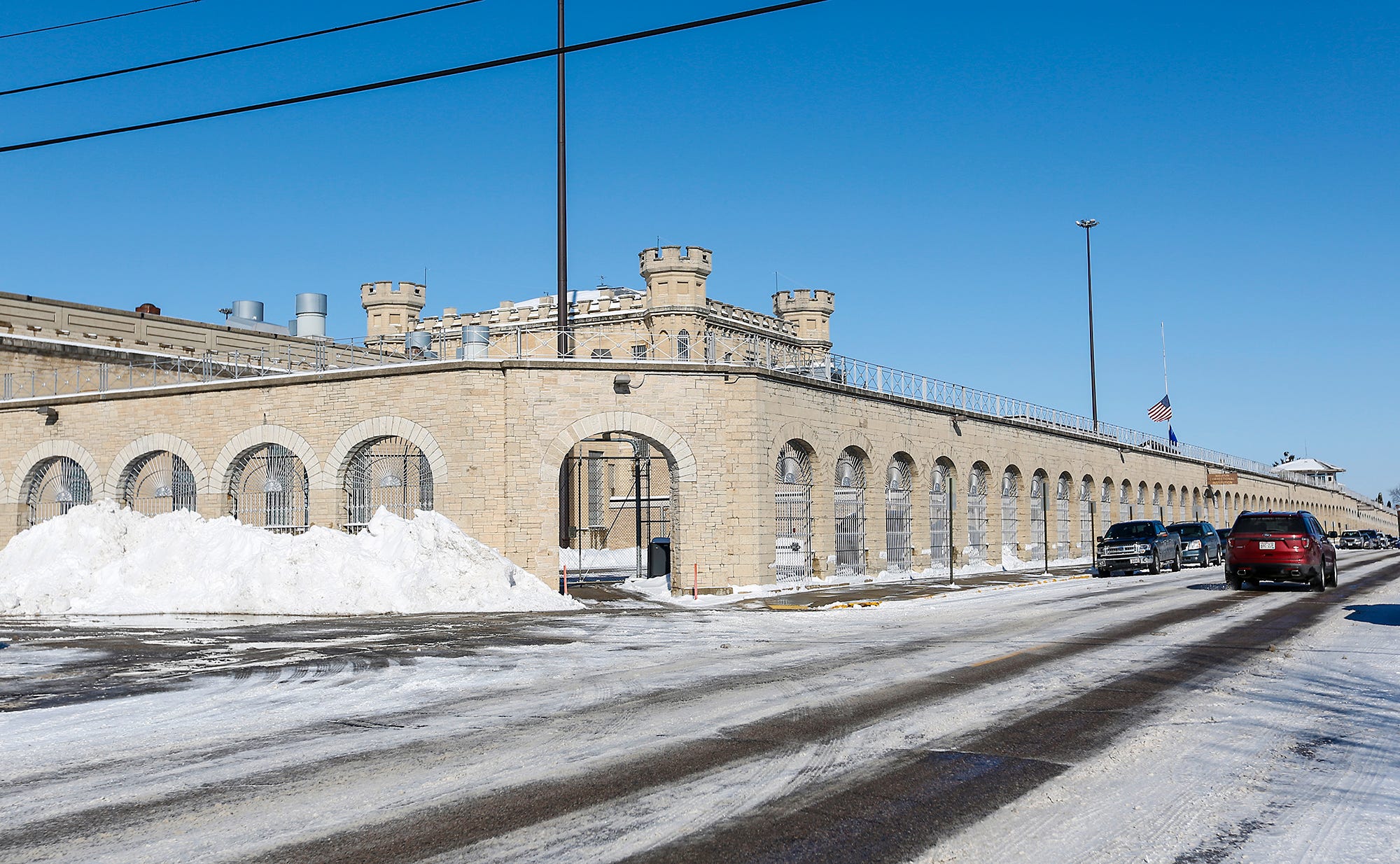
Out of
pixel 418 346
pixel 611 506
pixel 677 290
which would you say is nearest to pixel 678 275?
pixel 677 290

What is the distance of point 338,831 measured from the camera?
5.87 m

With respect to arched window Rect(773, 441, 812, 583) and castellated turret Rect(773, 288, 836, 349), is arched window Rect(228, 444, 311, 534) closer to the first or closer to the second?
arched window Rect(773, 441, 812, 583)

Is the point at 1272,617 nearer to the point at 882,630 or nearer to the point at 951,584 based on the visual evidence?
the point at 882,630

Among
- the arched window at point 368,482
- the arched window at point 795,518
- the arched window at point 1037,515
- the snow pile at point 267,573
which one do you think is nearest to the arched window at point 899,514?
the arched window at point 795,518

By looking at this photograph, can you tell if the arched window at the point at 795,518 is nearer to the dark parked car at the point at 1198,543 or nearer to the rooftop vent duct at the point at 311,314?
the dark parked car at the point at 1198,543

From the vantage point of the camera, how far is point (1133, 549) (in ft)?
115

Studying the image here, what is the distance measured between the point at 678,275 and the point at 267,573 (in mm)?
36464

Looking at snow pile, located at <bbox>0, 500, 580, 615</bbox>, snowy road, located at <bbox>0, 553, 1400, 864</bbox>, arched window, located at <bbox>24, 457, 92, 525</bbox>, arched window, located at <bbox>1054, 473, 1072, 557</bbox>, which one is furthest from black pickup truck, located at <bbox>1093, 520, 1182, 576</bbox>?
arched window, located at <bbox>24, 457, 92, 525</bbox>

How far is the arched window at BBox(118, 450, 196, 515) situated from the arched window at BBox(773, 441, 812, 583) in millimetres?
16941

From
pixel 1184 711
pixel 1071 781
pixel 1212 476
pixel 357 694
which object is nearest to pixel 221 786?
pixel 357 694

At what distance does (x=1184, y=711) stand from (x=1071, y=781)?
10.3 feet

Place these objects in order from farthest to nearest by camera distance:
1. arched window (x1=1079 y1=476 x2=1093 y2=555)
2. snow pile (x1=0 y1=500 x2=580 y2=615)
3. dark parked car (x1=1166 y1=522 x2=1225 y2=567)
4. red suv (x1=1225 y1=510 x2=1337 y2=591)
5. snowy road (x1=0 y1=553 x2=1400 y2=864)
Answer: arched window (x1=1079 y1=476 x2=1093 y2=555) < dark parked car (x1=1166 y1=522 x2=1225 y2=567) < red suv (x1=1225 y1=510 x2=1337 y2=591) < snow pile (x1=0 y1=500 x2=580 y2=615) < snowy road (x1=0 y1=553 x2=1400 y2=864)

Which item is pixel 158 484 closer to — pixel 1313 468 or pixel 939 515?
pixel 939 515

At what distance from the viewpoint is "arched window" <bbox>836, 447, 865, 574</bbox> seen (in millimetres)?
31016
